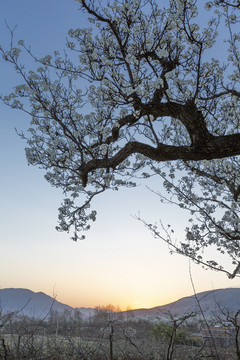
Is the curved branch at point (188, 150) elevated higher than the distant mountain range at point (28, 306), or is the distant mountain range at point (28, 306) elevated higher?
the curved branch at point (188, 150)

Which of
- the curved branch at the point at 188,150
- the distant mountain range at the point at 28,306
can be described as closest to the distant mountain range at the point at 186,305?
the distant mountain range at the point at 28,306

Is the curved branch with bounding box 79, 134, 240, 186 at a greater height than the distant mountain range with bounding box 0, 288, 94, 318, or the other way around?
the curved branch with bounding box 79, 134, 240, 186

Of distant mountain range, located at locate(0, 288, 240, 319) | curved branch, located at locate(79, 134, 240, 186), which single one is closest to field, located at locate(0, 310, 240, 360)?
distant mountain range, located at locate(0, 288, 240, 319)

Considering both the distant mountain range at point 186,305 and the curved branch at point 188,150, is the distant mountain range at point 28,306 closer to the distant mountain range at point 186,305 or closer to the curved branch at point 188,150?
the distant mountain range at point 186,305

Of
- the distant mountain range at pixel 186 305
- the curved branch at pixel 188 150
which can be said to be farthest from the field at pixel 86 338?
the curved branch at pixel 188 150

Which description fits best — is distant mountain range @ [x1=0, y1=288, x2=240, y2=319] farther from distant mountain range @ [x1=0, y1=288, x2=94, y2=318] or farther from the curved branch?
the curved branch

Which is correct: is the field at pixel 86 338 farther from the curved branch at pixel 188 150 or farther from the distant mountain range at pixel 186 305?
the curved branch at pixel 188 150

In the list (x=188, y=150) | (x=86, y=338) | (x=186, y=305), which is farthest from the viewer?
(x=86, y=338)

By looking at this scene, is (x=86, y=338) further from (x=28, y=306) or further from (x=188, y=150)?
(x=188, y=150)

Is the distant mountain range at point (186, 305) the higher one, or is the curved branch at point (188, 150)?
the curved branch at point (188, 150)

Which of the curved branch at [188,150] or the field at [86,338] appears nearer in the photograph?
the field at [86,338]

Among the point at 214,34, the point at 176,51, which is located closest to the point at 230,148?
the point at 176,51

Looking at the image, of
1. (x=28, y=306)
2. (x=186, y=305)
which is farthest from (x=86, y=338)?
(x=186, y=305)

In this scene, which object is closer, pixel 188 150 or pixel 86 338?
pixel 188 150
